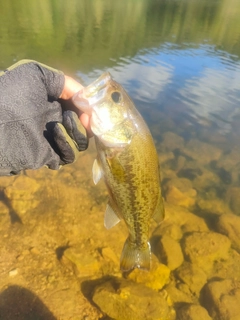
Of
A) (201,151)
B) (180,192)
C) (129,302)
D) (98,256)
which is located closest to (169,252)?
(98,256)

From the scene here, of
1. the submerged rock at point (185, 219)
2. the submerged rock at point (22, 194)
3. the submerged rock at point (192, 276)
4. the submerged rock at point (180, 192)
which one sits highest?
the submerged rock at point (22, 194)

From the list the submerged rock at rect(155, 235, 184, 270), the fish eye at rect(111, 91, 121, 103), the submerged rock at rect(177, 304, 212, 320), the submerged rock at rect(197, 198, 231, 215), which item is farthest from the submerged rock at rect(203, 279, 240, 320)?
the fish eye at rect(111, 91, 121, 103)

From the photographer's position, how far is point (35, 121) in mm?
3045

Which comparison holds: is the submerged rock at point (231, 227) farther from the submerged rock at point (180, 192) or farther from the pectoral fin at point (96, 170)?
the pectoral fin at point (96, 170)

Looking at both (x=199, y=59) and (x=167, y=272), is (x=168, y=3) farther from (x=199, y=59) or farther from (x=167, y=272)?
(x=167, y=272)

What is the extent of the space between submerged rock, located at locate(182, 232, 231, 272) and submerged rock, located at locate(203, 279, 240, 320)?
1.62 ft

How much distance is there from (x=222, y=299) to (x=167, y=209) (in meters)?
2.55

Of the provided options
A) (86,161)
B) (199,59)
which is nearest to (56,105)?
(86,161)

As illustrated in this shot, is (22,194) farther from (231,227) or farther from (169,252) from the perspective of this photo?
(231,227)

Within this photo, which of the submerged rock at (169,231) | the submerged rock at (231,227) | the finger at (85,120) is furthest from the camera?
the submerged rock at (231,227)

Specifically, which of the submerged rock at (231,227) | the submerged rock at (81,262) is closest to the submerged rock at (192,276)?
the submerged rock at (231,227)

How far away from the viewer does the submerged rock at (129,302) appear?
4.74m

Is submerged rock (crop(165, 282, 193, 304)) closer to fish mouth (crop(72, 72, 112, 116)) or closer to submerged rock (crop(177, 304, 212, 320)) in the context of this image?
submerged rock (crop(177, 304, 212, 320))

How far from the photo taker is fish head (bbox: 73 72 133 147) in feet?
9.48
